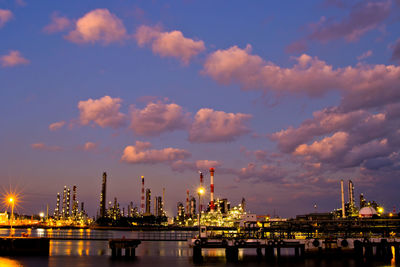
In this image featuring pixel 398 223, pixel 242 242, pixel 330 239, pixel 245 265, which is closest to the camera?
pixel 245 265

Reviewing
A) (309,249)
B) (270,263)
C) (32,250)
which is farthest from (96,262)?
(309,249)

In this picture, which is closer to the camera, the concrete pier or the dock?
the dock

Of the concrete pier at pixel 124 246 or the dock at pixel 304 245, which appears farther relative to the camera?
the concrete pier at pixel 124 246

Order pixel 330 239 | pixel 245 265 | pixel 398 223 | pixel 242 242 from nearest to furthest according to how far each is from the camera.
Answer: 1. pixel 245 265
2. pixel 242 242
3. pixel 330 239
4. pixel 398 223

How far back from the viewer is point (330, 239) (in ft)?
261

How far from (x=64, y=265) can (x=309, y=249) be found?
4423 cm

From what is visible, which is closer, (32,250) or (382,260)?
A: (382,260)

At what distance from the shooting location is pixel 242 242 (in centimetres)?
7425

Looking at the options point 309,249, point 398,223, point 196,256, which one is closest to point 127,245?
point 196,256

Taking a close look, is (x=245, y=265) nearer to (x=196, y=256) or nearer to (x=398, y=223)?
(x=196, y=256)

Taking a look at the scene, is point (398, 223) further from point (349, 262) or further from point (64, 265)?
point (64, 265)

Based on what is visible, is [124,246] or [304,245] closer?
[304,245]

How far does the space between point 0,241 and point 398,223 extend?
12175 centimetres

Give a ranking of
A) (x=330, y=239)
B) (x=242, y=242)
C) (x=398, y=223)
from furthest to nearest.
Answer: (x=398, y=223) → (x=330, y=239) → (x=242, y=242)
